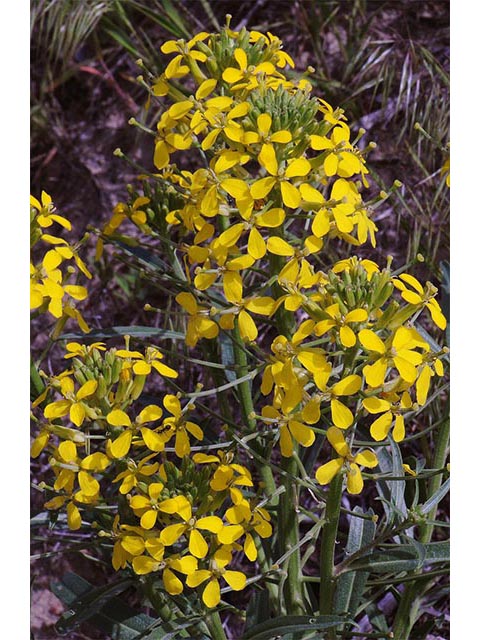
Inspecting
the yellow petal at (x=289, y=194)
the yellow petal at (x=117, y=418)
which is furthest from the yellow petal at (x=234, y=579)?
the yellow petal at (x=289, y=194)

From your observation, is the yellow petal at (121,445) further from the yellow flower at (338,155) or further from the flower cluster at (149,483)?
the yellow flower at (338,155)

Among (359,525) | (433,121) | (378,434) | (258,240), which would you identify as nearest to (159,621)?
(359,525)

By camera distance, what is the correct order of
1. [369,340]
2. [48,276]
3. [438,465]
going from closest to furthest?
1. [369,340]
2. [48,276]
3. [438,465]

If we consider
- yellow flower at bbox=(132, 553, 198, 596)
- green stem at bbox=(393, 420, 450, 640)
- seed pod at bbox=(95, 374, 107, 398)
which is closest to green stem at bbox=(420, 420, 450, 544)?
green stem at bbox=(393, 420, 450, 640)

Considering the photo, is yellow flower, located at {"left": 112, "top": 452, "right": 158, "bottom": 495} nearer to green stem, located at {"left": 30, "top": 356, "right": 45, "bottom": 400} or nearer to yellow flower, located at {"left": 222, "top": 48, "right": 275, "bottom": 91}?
green stem, located at {"left": 30, "top": 356, "right": 45, "bottom": 400}

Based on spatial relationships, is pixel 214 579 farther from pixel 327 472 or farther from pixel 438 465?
pixel 438 465

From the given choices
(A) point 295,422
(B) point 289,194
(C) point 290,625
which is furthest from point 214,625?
(B) point 289,194
